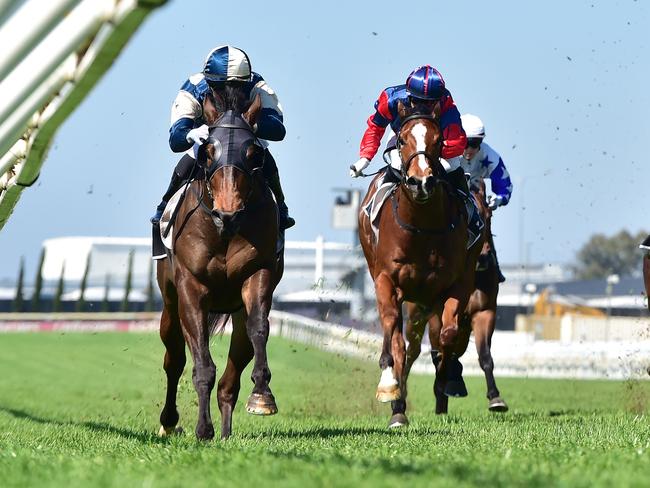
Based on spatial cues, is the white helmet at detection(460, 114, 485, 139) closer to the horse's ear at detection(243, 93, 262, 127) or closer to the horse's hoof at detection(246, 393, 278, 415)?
the horse's ear at detection(243, 93, 262, 127)

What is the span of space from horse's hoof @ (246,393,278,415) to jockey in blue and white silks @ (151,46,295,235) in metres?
1.54

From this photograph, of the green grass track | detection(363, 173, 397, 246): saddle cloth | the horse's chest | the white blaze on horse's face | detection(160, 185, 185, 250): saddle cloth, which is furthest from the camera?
detection(363, 173, 397, 246): saddle cloth

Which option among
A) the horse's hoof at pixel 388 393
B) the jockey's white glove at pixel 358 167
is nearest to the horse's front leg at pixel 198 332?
the horse's hoof at pixel 388 393

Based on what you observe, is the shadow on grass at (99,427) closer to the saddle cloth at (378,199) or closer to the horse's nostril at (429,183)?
the saddle cloth at (378,199)

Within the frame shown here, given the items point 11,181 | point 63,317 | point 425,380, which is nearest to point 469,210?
point 11,181

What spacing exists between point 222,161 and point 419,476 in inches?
146

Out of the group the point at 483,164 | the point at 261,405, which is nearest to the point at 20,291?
the point at 483,164

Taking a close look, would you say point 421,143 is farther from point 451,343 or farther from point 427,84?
point 451,343

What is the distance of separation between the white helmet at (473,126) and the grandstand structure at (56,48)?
6.91 meters

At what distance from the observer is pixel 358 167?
11383 mm

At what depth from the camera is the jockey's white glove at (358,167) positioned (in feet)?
37.3

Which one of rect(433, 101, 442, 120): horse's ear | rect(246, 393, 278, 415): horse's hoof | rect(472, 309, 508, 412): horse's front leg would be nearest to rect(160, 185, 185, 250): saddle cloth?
rect(246, 393, 278, 415): horse's hoof

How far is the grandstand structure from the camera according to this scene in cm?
505

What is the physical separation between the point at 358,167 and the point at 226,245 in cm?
288
